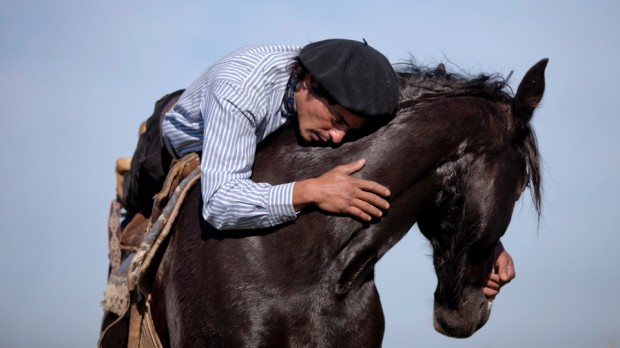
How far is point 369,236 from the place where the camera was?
4082 mm

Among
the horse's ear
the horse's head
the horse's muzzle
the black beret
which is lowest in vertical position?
the horse's muzzle

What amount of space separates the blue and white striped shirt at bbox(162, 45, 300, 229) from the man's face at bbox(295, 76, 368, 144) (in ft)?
0.38

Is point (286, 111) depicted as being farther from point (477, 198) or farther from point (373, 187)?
point (477, 198)

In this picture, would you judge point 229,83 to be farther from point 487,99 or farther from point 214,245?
point 487,99

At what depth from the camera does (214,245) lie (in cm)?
402

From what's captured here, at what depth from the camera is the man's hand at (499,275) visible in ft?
15.0

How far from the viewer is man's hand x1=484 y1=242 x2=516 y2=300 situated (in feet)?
15.0

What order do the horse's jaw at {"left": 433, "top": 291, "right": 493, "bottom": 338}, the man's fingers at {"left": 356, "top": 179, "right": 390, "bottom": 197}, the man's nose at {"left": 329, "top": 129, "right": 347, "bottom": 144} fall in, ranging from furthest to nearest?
the horse's jaw at {"left": 433, "top": 291, "right": 493, "bottom": 338}, the man's nose at {"left": 329, "top": 129, "right": 347, "bottom": 144}, the man's fingers at {"left": 356, "top": 179, "right": 390, "bottom": 197}

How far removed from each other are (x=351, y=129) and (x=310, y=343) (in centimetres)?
100

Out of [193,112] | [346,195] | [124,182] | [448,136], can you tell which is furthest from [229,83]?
[124,182]

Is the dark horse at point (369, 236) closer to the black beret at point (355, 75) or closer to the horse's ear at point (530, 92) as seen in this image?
the horse's ear at point (530, 92)

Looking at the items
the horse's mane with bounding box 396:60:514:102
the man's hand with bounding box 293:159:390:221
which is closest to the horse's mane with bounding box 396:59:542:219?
the horse's mane with bounding box 396:60:514:102

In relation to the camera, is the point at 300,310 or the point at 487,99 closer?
the point at 300,310

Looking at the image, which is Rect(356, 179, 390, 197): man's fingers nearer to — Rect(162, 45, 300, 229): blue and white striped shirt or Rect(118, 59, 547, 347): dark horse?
Rect(118, 59, 547, 347): dark horse
